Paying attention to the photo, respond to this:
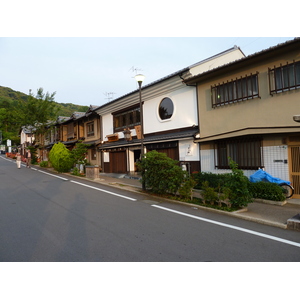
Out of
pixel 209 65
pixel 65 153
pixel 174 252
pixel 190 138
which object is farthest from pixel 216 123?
pixel 65 153

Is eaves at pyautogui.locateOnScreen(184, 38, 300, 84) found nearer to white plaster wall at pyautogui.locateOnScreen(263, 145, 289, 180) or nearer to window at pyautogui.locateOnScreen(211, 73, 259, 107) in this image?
window at pyautogui.locateOnScreen(211, 73, 259, 107)

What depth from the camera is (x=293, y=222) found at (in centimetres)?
604

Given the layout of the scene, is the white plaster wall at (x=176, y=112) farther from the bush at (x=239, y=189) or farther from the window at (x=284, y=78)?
the bush at (x=239, y=189)

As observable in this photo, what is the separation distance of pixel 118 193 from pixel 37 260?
283 inches

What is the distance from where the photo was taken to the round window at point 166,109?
1467 cm

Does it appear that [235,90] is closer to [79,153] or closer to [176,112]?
[176,112]

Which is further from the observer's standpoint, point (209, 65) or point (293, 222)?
point (209, 65)

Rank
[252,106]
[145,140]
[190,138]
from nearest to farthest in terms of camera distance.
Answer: [252,106] < [190,138] < [145,140]

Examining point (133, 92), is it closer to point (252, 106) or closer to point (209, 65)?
point (209, 65)

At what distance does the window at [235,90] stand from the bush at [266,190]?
3.71 m

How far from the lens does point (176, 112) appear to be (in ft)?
46.5

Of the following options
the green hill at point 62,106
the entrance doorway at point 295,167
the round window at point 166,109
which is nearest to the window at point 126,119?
the round window at point 166,109

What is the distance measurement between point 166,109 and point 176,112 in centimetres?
107

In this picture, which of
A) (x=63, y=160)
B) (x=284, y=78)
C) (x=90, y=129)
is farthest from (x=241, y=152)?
(x=90, y=129)
